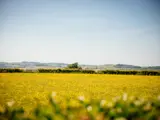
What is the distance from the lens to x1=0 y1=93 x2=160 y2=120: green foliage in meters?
2.10

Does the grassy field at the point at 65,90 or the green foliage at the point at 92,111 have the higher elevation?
the green foliage at the point at 92,111

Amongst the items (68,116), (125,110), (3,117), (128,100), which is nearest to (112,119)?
(125,110)

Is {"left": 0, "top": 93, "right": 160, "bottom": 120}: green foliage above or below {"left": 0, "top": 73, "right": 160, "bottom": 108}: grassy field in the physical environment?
above

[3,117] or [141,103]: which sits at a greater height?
[141,103]

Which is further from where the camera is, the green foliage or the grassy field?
the grassy field

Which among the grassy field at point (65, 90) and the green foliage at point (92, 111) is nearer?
the green foliage at point (92, 111)

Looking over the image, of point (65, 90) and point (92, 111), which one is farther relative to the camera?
point (65, 90)

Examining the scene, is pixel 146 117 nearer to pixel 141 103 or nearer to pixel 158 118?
pixel 158 118

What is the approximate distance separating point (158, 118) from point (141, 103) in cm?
36

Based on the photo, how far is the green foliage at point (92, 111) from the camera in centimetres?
210

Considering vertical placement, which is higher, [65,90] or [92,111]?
[92,111]

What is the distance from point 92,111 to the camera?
2.14 metres

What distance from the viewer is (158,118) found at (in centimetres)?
210

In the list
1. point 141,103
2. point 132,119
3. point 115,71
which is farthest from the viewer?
point 115,71
